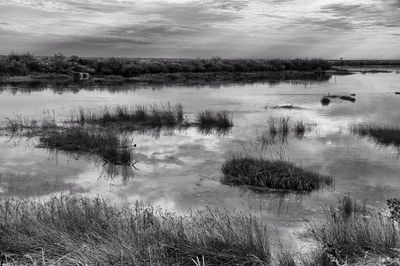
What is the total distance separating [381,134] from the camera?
20.8 metres

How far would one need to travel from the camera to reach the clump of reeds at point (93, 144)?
639 inches

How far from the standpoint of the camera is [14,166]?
15.1m

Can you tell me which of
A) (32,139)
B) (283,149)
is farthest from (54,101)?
(283,149)

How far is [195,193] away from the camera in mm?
12539

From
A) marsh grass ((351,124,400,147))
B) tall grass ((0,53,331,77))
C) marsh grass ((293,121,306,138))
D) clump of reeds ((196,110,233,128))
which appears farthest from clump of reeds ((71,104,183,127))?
tall grass ((0,53,331,77))

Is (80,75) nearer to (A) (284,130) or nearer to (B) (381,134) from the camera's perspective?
(A) (284,130)

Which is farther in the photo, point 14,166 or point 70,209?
point 14,166

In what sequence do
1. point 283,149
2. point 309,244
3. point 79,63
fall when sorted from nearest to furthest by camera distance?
point 309,244, point 283,149, point 79,63

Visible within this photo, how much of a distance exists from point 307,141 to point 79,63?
5386cm

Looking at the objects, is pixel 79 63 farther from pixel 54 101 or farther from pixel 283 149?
pixel 283 149

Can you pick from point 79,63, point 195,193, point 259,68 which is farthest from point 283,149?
point 259,68

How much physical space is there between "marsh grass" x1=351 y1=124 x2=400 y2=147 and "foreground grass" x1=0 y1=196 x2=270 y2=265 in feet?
44.7

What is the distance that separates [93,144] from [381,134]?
12169mm

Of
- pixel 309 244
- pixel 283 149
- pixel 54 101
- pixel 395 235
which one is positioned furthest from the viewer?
pixel 54 101
